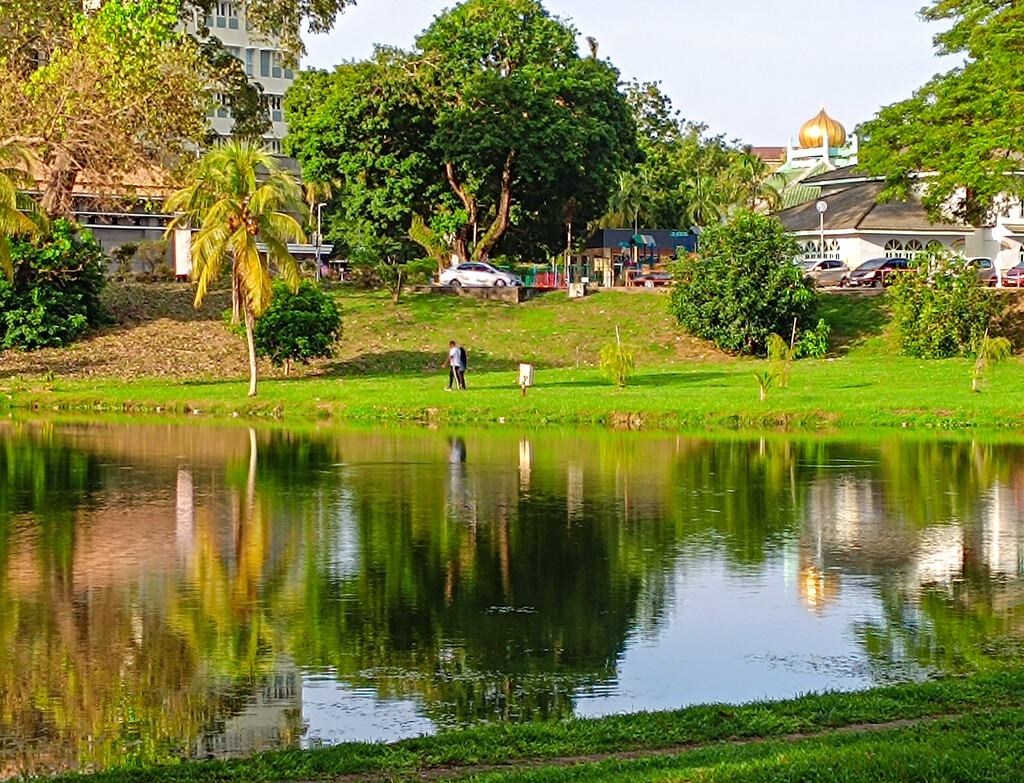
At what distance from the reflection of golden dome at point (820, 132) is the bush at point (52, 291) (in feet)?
262

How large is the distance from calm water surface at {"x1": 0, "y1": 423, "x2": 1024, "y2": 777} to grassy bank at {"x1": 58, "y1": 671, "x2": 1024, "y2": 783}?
949mm

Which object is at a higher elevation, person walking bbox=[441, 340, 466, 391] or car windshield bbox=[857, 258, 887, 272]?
car windshield bbox=[857, 258, 887, 272]

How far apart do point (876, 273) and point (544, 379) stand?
25.0 m

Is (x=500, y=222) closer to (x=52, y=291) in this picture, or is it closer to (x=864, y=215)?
(x=864, y=215)

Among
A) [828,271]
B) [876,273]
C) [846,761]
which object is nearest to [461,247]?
[828,271]

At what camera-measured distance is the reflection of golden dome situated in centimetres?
12231

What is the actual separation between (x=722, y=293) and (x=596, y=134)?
1207 centimetres

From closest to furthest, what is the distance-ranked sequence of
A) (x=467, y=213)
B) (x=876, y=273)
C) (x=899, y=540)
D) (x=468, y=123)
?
(x=899, y=540) < (x=468, y=123) < (x=876, y=273) < (x=467, y=213)

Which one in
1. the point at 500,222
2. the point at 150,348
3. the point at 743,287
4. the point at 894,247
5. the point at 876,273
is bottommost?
the point at 150,348

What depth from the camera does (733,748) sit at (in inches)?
402

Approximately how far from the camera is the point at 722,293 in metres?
54.6

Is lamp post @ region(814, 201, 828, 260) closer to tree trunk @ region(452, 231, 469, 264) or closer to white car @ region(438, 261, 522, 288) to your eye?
tree trunk @ region(452, 231, 469, 264)

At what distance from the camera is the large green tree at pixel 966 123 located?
4934cm

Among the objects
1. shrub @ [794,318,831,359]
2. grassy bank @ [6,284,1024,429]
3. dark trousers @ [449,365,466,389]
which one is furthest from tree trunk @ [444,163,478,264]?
dark trousers @ [449,365,466,389]
